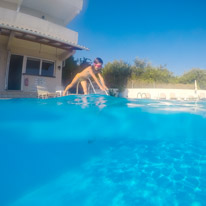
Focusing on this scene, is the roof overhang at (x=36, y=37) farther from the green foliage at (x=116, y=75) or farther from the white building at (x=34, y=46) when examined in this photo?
the green foliage at (x=116, y=75)

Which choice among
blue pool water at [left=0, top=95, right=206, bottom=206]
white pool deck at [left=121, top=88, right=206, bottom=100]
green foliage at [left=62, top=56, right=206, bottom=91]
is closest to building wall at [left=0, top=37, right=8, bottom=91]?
blue pool water at [left=0, top=95, right=206, bottom=206]

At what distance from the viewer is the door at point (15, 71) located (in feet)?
31.0

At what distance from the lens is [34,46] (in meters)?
9.59

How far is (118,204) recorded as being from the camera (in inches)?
69.1

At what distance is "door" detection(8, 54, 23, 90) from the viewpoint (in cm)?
946

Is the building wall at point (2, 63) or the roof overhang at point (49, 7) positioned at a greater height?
the roof overhang at point (49, 7)

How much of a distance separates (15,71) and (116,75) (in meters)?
10.5

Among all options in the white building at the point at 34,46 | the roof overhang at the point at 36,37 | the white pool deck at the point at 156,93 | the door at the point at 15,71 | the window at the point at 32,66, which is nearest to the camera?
the roof overhang at the point at 36,37

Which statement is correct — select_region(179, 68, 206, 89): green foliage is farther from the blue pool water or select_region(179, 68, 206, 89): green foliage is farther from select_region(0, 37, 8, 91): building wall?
select_region(0, 37, 8, 91): building wall

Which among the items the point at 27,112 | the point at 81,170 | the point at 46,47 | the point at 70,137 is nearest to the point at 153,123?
the point at 70,137

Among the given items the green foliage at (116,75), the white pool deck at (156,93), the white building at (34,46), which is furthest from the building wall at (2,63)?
the white pool deck at (156,93)

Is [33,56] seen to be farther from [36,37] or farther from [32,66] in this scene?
[36,37]

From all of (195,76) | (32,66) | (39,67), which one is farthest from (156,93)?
(195,76)

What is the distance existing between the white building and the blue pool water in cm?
435
